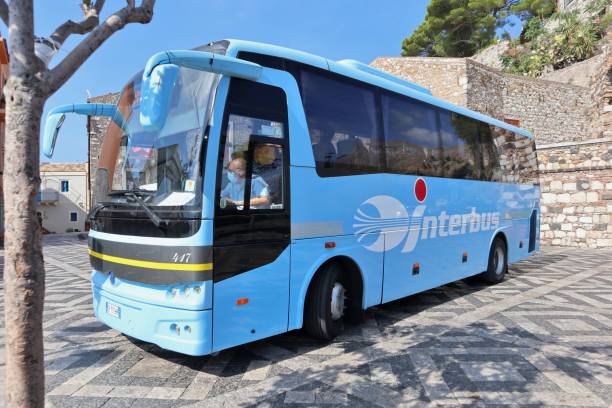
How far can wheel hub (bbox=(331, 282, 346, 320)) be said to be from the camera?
15.6ft

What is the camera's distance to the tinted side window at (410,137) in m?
5.54

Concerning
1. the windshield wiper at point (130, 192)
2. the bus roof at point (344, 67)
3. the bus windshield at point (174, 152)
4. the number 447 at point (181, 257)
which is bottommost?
the number 447 at point (181, 257)

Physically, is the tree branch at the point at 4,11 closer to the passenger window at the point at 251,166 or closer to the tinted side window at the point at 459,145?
the passenger window at the point at 251,166

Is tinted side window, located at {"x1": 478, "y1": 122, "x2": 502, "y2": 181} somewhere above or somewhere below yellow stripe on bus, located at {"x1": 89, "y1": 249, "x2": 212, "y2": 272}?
above

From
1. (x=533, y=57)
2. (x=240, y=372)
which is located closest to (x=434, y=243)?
(x=240, y=372)

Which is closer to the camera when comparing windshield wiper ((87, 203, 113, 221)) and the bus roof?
the bus roof

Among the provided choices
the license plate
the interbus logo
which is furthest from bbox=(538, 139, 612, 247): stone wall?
the license plate

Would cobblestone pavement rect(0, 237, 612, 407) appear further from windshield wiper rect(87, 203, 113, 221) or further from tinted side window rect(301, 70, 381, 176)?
tinted side window rect(301, 70, 381, 176)

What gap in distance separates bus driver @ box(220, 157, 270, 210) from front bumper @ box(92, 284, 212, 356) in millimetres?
954

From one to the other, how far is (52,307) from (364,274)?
4.81 metres

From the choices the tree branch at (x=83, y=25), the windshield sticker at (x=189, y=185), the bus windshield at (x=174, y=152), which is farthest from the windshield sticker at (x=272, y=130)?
the tree branch at (x=83, y=25)

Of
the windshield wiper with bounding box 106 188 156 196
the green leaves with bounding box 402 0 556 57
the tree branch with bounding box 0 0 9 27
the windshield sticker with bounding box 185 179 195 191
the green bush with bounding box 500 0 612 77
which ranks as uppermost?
the green leaves with bounding box 402 0 556 57

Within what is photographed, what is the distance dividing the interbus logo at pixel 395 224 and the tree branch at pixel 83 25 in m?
3.28

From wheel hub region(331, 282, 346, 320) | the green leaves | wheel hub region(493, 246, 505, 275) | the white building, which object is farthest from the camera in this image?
the white building
